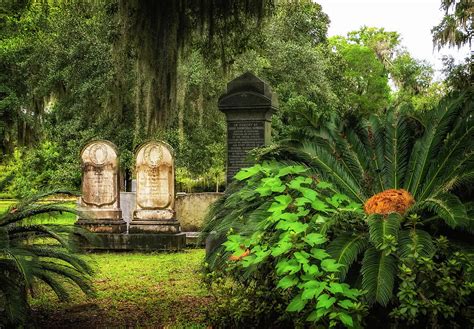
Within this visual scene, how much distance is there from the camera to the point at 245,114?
10.2 meters

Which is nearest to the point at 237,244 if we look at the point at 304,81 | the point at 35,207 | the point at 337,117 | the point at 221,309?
the point at 221,309

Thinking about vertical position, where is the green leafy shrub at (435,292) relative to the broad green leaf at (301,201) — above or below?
below

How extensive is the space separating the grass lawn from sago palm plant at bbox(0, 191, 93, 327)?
18 cm

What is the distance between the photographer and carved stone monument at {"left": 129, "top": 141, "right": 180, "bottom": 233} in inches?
472

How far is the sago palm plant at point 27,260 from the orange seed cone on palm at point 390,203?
267 centimetres

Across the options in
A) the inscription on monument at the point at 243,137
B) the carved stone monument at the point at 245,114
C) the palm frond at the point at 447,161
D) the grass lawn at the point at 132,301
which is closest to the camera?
the palm frond at the point at 447,161

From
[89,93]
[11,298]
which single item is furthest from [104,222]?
[89,93]

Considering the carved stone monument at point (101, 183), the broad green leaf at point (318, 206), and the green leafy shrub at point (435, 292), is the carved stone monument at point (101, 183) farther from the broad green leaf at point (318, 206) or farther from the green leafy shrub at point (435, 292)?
the green leafy shrub at point (435, 292)

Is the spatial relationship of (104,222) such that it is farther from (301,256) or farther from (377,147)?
(301,256)

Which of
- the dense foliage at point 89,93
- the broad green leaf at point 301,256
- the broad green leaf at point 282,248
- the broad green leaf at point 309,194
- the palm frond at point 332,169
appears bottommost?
the broad green leaf at point 301,256

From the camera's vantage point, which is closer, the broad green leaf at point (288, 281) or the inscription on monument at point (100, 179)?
the broad green leaf at point (288, 281)

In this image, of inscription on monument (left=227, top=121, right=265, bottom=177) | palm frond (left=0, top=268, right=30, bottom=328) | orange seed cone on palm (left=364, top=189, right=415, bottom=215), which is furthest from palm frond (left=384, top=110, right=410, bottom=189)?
inscription on monument (left=227, top=121, right=265, bottom=177)

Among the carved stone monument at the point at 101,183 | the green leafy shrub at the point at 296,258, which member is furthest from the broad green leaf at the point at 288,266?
the carved stone monument at the point at 101,183

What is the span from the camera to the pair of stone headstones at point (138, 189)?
1201cm
